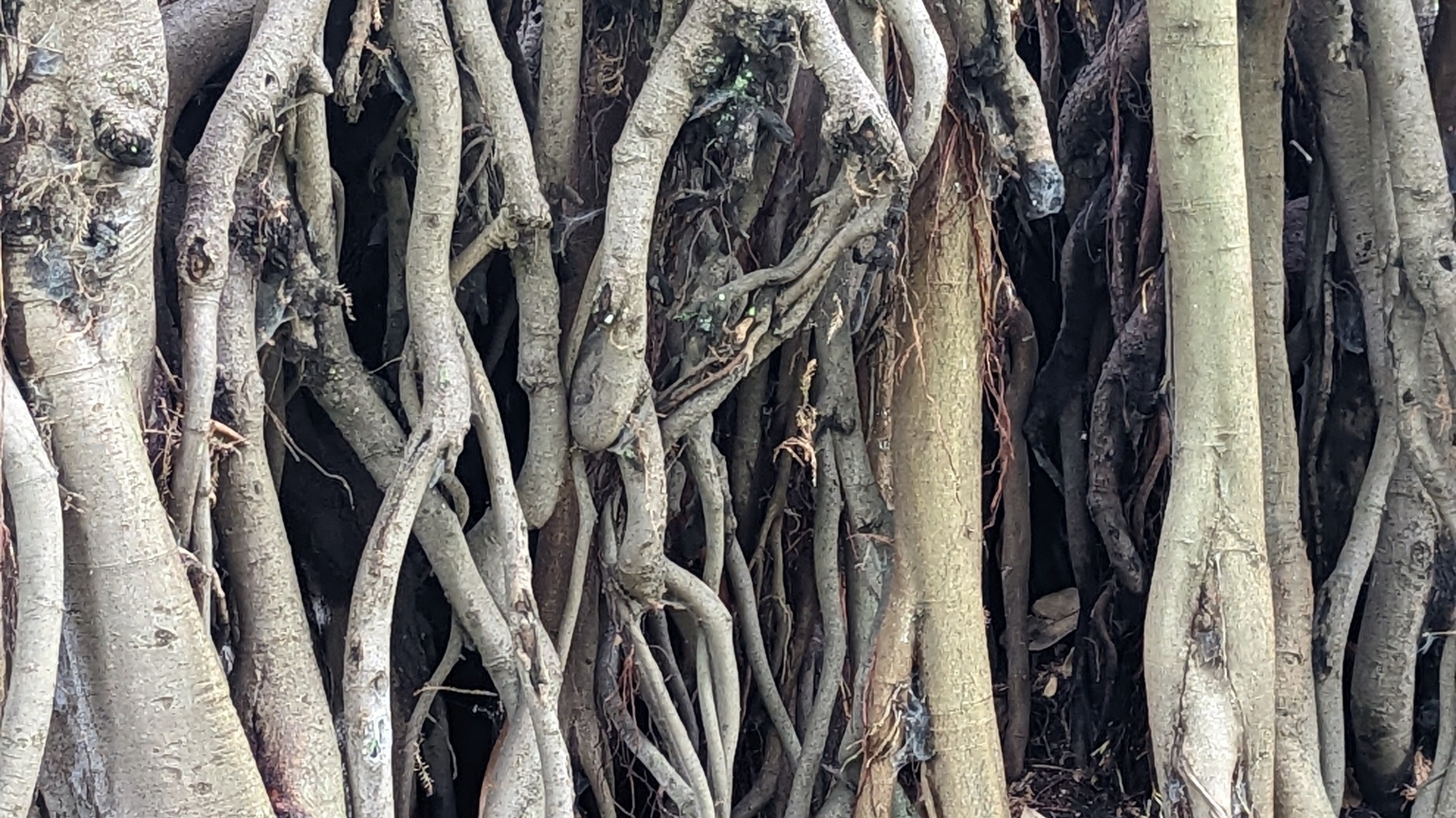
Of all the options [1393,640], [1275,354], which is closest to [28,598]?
[1275,354]

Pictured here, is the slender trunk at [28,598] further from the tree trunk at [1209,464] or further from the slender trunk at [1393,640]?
the slender trunk at [1393,640]

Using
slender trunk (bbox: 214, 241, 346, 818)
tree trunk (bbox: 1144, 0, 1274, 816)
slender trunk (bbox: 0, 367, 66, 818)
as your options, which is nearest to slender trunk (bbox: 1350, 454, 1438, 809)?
tree trunk (bbox: 1144, 0, 1274, 816)

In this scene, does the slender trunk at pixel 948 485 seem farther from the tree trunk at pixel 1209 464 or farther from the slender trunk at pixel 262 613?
the slender trunk at pixel 262 613

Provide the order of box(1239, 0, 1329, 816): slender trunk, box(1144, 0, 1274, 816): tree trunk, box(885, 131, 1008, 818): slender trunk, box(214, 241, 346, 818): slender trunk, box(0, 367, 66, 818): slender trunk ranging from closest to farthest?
box(0, 367, 66, 818): slender trunk
box(214, 241, 346, 818): slender trunk
box(1144, 0, 1274, 816): tree trunk
box(885, 131, 1008, 818): slender trunk
box(1239, 0, 1329, 816): slender trunk

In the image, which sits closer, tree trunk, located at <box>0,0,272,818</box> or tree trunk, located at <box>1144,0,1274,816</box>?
tree trunk, located at <box>0,0,272,818</box>

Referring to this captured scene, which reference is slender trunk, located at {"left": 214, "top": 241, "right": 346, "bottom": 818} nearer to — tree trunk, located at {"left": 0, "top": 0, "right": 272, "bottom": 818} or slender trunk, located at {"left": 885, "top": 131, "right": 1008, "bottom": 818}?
tree trunk, located at {"left": 0, "top": 0, "right": 272, "bottom": 818}

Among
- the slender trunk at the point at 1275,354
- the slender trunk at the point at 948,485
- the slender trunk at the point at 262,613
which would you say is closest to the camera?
the slender trunk at the point at 262,613

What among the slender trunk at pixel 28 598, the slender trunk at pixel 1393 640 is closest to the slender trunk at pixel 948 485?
the slender trunk at pixel 1393 640

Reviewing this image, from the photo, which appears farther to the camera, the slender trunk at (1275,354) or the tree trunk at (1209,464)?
the slender trunk at (1275,354)

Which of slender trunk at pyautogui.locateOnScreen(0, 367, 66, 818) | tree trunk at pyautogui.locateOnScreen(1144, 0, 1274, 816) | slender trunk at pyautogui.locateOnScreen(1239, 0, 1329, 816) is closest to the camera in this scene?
slender trunk at pyautogui.locateOnScreen(0, 367, 66, 818)

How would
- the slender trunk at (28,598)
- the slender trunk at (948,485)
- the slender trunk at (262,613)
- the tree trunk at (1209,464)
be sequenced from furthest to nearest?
the slender trunk at (948,485), the tree trunk at (1209,464), the slender trunk at (262,613), the slender trunk at (28,598)

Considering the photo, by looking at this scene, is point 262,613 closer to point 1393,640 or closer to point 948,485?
point 948,485

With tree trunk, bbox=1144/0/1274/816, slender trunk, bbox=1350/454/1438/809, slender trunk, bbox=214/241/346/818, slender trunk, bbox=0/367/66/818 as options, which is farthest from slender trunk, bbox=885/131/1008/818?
slender trunk, bbox=0/367/66/818

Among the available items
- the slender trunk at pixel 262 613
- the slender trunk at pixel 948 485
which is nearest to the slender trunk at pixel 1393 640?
the slender trunk at pixel 948 485
